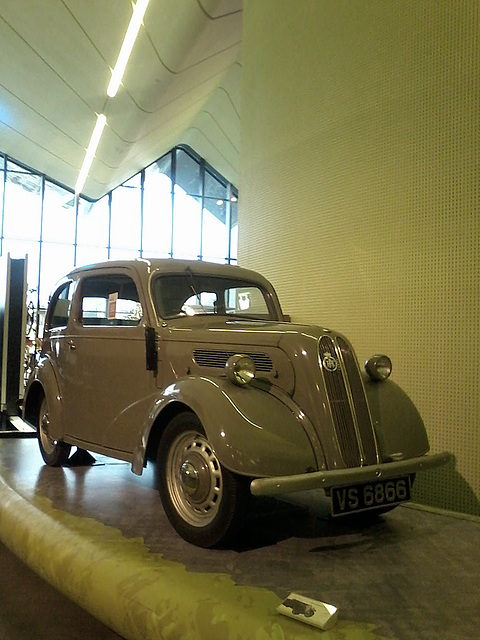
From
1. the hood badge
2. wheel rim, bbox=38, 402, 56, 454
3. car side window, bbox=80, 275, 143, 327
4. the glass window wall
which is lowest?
wheel rim, bbox=38, 402, 56, 454

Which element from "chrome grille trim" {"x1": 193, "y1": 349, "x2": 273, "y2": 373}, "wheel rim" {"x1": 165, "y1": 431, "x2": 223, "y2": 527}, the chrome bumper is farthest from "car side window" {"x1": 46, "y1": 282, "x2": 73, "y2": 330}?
the chrome bumper

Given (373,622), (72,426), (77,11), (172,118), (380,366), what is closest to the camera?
(373,622)

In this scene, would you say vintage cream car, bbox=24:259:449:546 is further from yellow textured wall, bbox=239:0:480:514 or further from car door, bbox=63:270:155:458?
yellow textured wall, bbox=239:0:480:514

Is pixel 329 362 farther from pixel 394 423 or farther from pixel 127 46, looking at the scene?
pixel 127 46

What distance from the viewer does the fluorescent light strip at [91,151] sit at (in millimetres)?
12466

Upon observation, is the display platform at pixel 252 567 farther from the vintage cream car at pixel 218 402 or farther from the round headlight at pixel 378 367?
the round headlight at pixel 378 367

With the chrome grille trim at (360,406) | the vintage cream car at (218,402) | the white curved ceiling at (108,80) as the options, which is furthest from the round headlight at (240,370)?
the white curved ceiling at (108,80)

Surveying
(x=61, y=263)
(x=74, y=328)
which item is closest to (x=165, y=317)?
(x=74, y=328)

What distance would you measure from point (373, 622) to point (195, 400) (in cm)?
106

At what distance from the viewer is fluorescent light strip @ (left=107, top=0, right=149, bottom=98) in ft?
26.8

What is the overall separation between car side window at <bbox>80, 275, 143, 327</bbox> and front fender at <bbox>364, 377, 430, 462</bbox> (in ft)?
4.46

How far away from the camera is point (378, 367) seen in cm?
291

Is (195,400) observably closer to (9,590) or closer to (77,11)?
(9,590)

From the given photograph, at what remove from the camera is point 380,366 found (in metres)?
2.92
